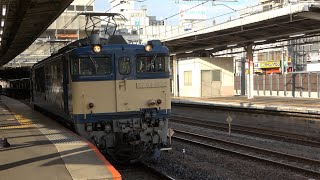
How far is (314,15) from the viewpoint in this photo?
63.3ft

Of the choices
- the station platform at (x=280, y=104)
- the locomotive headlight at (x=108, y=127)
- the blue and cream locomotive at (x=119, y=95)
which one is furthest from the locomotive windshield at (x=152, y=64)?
the station platform at (x=280, y=104)

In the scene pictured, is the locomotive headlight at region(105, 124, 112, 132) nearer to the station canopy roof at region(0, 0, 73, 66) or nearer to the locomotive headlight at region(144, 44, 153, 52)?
the locomotive headlight at region(144, 44, 153, 52)

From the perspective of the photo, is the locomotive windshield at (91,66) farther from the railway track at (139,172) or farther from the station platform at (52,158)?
the railway track at (139,172)

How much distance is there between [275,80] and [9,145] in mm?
29211

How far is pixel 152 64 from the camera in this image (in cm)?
1062

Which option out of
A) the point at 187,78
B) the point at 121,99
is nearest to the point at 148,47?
the point at 121,99

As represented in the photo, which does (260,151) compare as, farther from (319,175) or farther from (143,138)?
(143,138)

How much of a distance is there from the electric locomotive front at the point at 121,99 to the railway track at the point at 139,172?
0.30 meters

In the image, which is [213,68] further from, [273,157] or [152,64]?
[152,64]

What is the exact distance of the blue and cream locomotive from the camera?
10078mm

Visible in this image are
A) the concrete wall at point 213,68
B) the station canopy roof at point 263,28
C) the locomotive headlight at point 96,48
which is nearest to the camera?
the locomotive headlight at point 96,48

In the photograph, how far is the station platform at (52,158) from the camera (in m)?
6.93

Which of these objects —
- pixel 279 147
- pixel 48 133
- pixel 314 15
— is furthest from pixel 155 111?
pixel 314 15

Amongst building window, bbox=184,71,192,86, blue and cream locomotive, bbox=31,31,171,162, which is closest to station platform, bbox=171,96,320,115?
building window, bbox=184,71,192,86
